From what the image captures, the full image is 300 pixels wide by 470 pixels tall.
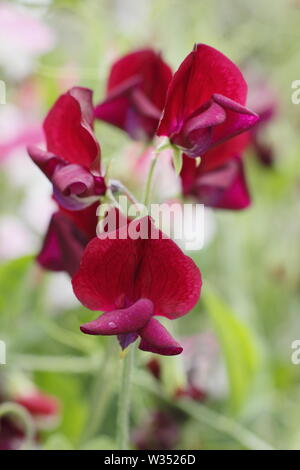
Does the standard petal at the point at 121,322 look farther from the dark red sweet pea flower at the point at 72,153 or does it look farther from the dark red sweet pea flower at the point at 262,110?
the dark red sweet pea flower at the point at 262,110

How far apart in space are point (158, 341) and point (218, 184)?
14 cm

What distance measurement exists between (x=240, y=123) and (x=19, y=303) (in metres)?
0.32

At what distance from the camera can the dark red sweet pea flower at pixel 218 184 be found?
19.6 inches

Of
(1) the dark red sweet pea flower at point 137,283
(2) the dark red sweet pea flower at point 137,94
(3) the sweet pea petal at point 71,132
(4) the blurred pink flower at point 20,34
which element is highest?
(4) the blurred pink flower at point 20,34

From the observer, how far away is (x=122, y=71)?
53cm

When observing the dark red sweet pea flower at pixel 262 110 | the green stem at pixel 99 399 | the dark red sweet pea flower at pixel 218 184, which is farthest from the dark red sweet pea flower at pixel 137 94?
the dark red sweet pea flower at pixel 262 110

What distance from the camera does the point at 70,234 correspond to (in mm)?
489

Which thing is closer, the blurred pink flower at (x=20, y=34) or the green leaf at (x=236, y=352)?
the green leaf at (x=236, y=352)

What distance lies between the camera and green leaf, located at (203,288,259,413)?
0.64 metres

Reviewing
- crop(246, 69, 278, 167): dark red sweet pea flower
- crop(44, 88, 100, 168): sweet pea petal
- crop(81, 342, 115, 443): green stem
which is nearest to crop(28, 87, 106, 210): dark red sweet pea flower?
crop(44, 88, 100, 168): sweet pea petal

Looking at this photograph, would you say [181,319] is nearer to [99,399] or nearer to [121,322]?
[99,399]

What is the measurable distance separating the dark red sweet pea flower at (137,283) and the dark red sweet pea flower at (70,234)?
65mm

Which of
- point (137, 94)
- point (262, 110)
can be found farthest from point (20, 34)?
point (137, 94)
